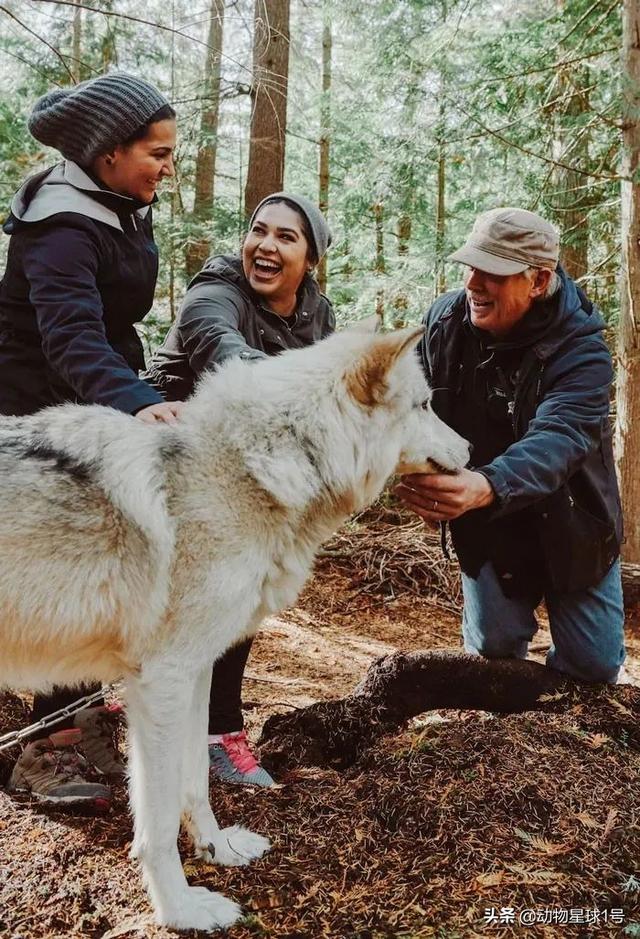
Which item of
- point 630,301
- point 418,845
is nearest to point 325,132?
point 630,301

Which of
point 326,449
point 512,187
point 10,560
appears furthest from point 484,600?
point 512,187

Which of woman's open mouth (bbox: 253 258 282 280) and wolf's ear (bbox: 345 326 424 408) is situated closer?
wolf's ear (bbox: 345 326 424 408)

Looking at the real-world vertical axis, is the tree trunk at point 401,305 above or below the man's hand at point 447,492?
above

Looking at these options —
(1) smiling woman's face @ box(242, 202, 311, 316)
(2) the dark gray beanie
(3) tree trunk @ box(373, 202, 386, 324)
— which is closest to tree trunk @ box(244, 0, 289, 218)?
(3) tree trunk @ box(373, 202, 386, 324)

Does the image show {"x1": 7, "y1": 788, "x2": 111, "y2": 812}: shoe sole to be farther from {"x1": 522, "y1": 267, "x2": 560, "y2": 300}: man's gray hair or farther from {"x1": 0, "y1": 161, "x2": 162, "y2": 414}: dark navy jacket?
{"x1": 522, "y1": 267, "x2": 560, "y2": 300}: man's gray hair

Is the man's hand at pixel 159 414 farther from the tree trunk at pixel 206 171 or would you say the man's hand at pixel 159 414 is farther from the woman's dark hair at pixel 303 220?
the tree trunk at pixel 206 171

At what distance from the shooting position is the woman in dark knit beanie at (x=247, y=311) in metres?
3.88

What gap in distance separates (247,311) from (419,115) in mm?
7730

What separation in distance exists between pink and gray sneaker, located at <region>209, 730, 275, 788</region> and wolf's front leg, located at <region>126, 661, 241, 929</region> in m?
1.06

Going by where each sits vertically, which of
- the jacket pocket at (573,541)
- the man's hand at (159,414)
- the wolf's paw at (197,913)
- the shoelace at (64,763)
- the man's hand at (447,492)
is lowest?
the wolf's paw at (197,913)

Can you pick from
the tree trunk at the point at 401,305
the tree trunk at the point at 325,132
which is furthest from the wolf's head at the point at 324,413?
the tree trunk at the point at 401,305

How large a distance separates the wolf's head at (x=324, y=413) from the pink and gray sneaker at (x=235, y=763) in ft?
5.70

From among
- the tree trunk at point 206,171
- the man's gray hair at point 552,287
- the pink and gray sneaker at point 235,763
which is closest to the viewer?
the pink and gray sneaker at point 235,763

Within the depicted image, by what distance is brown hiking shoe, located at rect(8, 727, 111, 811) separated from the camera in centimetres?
348
